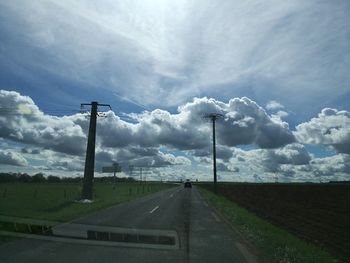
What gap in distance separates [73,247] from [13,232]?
12.2 feet

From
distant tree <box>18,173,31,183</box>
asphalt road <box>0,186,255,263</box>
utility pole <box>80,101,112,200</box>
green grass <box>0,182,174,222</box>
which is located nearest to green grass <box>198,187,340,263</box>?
asphalt road <box>0,186,255,263</box>

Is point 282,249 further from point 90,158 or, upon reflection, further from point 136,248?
point 90,158

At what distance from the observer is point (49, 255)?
984cm

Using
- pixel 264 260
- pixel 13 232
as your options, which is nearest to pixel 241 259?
pixel 264 260

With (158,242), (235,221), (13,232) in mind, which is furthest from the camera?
(235,221)

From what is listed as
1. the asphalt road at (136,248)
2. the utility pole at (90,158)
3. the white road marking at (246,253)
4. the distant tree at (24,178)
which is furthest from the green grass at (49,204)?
the distant tree at (24,178)

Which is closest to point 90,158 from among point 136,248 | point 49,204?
point 49,204

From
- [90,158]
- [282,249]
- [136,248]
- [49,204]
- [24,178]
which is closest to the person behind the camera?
[136,248]

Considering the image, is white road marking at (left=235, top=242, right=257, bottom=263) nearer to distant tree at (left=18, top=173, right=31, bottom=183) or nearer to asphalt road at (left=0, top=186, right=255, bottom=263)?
asphalt road at (left=0, top=186, right=255, bottom=263)

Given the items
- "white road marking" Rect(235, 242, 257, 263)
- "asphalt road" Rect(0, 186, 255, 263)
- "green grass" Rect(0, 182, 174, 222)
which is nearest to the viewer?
"asphalt road" Rect(0, 186, 255, 263)

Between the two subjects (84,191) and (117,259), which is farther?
(84,191)

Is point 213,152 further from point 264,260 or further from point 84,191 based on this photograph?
point 264,260

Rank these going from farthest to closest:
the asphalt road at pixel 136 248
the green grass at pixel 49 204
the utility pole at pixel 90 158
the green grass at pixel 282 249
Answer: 1. the utility pole at pixel 90 158
2. the green grass at pixel 49 204
3. the green grass at pixel 282 249
4. the asphalt road at pixel 136 248

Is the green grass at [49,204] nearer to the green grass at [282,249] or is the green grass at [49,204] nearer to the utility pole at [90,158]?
the utility pole at [90,158]
